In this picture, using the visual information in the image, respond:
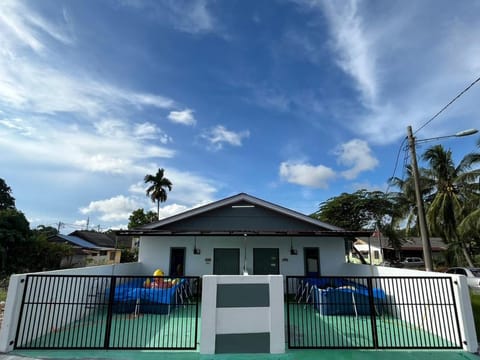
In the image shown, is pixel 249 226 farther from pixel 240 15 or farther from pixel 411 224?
pixel 411 224

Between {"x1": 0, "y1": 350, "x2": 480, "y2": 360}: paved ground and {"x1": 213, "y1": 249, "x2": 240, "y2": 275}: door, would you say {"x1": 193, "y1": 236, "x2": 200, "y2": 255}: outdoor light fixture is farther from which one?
{"x1": 0, "y1": 350, "x2": 480, "y2": 360}: paved ground

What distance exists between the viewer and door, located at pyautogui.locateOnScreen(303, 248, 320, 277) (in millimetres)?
11520

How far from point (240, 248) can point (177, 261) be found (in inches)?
110

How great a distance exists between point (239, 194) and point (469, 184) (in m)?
18.2

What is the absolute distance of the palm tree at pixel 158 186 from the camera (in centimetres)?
3447

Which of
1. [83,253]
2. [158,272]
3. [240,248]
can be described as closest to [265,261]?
[240,248]

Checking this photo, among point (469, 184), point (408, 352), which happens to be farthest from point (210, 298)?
point (469, 184)

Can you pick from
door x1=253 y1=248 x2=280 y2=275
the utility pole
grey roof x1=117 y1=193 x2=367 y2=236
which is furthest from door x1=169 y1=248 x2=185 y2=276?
the utility pole

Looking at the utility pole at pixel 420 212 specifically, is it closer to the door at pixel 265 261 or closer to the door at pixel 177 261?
the door at pixel 265 261

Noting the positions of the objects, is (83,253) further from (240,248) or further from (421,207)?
(421,207)

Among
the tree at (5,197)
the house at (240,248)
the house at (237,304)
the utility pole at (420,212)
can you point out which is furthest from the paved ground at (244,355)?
the tree at (5,197)

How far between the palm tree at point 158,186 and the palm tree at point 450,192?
1113 inches

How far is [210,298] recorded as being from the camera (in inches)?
197

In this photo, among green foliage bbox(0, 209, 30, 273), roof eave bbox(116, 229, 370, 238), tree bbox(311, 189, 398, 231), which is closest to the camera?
roof eave bbox(116, 229, 370, 238)
